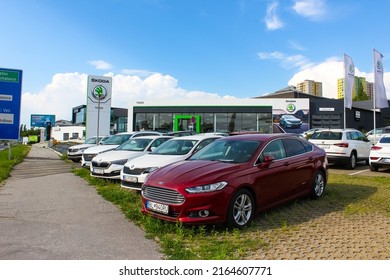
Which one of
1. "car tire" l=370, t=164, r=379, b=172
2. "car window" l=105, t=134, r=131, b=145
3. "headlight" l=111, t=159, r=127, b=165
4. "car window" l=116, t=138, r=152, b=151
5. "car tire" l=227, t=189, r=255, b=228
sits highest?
"car window" l=105, t=134, r=131, b=145

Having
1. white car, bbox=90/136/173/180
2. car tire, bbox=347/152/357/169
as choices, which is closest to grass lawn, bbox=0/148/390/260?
white car, bbox=90/136/173/180

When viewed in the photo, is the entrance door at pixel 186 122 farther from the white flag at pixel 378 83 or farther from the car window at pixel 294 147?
the car window at pixel 294 147

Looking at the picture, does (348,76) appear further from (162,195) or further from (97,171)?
(162,195)

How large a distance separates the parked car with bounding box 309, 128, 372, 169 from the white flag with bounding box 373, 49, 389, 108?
7.16m

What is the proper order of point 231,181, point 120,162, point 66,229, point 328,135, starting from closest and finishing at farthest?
point 231,181 < point 66,229 < point 120,162 < point 328,135

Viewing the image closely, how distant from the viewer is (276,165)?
6.02m

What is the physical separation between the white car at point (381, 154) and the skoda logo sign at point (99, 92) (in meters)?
16.2

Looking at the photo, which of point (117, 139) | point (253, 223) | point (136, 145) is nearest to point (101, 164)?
point (136, 145)

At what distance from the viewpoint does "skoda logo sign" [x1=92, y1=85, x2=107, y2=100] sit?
21739mm

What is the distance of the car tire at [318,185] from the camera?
23.7 ft

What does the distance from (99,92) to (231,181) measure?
18.6m

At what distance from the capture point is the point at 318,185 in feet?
24.3

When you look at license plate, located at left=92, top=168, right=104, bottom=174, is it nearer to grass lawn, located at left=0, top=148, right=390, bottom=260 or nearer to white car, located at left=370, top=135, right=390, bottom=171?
grass lawn, located at left=0, top=148, right=390, bottom=260

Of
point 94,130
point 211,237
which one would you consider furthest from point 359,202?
point 94,130
